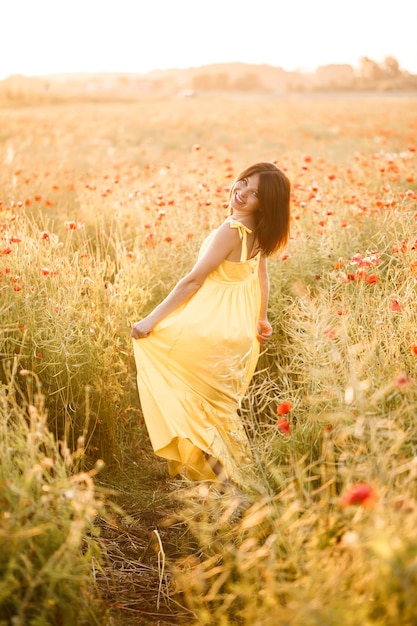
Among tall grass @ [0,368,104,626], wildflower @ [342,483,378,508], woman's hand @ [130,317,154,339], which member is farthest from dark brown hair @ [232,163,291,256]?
wildflower @ [342,483,378,508]

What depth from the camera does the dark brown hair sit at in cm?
307

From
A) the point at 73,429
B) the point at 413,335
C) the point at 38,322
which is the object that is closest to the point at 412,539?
the point at 413,335

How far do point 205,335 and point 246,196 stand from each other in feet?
2.39

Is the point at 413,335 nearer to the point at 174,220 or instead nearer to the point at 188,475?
the point at 188,475

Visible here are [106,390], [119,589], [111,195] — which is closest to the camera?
[119,589]

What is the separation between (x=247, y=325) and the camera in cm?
316

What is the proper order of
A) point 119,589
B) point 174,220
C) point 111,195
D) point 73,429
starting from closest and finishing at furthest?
point 119,589 → point 73,429 → point 174,220 → point 111,195

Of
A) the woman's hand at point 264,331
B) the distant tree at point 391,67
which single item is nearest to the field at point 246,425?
the woman's hand at point 264,331

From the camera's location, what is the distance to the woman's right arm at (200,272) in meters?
3.07

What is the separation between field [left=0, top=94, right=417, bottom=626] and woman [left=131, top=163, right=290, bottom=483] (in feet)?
0.68

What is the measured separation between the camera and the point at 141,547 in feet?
9.13

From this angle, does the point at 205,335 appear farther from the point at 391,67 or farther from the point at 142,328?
the point at 391,67

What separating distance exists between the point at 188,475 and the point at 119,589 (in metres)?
0.71

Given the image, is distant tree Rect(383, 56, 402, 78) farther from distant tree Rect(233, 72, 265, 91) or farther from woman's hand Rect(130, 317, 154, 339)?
distant tree Rect(233, 72, 265, 91)
